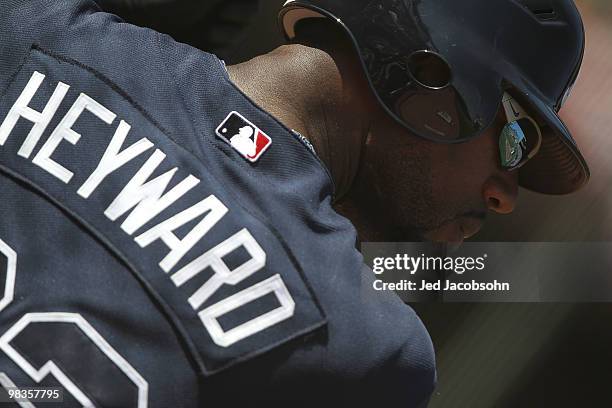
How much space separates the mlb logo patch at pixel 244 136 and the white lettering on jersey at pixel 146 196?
9 cm

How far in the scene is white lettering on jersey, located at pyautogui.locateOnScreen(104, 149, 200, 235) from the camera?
1.31 metres

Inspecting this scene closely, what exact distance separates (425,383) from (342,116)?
0.48 meters

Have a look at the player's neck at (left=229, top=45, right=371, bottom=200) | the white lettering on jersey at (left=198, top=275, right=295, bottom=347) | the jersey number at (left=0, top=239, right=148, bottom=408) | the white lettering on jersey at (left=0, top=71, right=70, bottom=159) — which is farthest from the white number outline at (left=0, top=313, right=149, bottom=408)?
the player's neck at (left=229, top=45, right=371, bottom=200)

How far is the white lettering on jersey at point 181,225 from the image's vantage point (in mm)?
1293

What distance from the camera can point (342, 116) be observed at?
1626mm

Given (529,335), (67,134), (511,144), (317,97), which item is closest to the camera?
(67,134)

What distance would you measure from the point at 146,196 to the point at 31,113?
22 centimetres

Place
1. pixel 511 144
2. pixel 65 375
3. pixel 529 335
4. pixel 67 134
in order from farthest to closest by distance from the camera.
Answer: pixel 529 335 < pixel 511 144 < pixel 67 134 < pixel 65 375

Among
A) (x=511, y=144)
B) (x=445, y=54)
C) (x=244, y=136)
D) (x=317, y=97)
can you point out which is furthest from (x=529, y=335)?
(x=244, y=136)

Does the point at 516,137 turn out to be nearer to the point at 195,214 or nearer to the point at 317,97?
the point at 317,97

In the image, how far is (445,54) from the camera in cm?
165

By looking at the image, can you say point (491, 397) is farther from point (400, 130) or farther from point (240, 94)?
point (240, 94)

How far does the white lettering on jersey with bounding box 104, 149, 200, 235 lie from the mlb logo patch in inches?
3.5

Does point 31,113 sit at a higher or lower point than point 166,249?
higher
